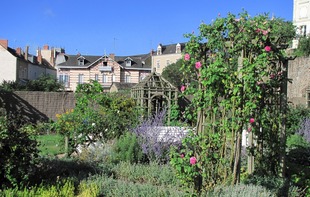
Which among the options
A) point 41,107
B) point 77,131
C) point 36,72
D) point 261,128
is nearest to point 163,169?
point 261,128

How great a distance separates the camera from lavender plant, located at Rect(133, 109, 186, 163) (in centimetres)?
725

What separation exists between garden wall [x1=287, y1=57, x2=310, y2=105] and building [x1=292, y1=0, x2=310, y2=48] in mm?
21798

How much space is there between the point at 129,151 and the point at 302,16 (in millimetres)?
41351

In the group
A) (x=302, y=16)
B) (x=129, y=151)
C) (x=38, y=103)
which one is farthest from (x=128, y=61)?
(x=129, y=151)

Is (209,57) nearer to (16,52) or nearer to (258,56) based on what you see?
(258,56)

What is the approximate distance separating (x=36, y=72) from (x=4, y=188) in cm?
4779

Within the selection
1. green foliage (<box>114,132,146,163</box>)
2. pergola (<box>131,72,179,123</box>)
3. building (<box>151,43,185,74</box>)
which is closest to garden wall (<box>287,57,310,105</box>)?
pergola (<box>131,72,179,123</box>)

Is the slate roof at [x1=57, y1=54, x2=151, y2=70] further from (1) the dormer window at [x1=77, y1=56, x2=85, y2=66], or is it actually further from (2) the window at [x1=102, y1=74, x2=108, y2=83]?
(2) the window at [x1=102, y1=74, x2=108, y2=83]

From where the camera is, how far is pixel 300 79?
21375 millimetres

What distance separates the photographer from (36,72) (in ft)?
165

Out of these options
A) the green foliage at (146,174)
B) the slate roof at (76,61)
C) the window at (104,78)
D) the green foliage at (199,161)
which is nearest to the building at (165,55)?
the slate roof at (76,61)

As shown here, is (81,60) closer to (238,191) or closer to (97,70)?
(97,70)

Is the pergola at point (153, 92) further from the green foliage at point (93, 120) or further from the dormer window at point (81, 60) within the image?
the dormer window at point (81, 60)

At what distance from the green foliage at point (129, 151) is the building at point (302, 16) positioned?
38430mm
